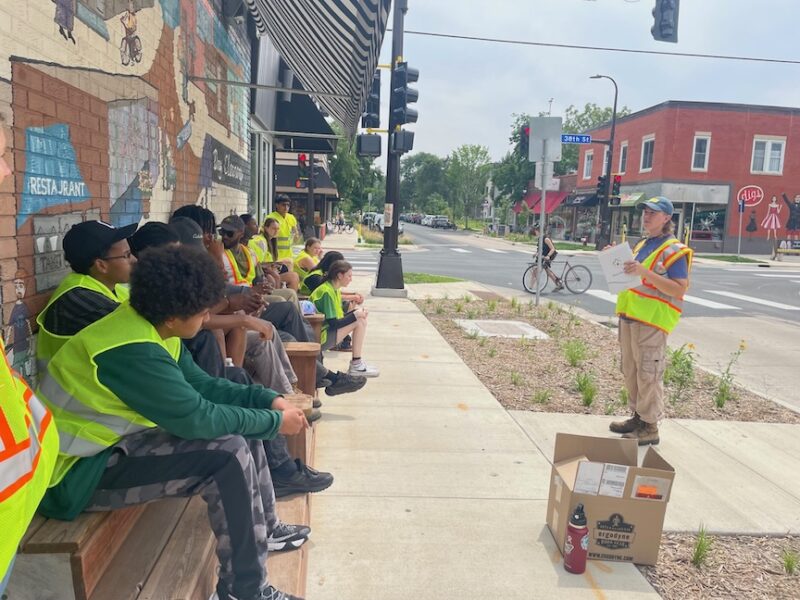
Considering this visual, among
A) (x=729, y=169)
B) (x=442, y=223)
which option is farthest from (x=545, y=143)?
(x=442, y=223)

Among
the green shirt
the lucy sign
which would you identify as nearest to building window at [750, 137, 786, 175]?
the lucy sign

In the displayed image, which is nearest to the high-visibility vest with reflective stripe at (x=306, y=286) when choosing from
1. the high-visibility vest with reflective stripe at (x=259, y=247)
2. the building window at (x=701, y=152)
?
the high-visibility vest with reflective stripe at (x=259, y=247)

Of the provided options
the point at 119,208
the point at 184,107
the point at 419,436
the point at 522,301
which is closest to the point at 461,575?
the point at 419,436

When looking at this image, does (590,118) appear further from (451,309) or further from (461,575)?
(461,575)

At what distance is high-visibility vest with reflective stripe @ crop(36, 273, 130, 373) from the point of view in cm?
286

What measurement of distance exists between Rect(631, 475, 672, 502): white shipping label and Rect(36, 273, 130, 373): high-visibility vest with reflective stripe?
2.60 m

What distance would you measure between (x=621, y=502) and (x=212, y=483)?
1976mm

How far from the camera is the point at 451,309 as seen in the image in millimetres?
10680

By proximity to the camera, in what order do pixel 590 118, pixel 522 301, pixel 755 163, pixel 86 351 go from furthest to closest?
pixel 590 118 < pixel 755 163 < pixel 522 301 < pixel 86 351

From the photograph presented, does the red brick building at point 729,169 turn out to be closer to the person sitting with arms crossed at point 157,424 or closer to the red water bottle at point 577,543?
the red water bottle at point 577,543

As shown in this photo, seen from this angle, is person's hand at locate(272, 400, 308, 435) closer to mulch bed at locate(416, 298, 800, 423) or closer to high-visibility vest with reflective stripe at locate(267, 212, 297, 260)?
mulch bed at locate(416, 298, 800, 423)

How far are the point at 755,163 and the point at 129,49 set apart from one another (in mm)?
35305

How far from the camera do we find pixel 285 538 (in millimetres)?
2830

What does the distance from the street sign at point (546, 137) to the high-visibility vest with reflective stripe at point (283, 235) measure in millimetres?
4609
